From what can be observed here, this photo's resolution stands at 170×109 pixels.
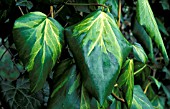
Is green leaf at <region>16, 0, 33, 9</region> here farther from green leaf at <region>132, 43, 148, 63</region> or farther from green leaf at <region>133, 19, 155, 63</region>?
green leaf at <region>133, 19, 155, 63</region>

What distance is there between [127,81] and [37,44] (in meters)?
0.22

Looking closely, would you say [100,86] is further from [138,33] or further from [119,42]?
[138,33]

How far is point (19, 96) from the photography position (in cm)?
85

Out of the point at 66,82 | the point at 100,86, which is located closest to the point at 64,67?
the point at 66,82

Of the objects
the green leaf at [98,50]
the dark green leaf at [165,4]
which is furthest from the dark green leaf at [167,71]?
the green leaf at [98,50]

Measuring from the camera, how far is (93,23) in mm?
668

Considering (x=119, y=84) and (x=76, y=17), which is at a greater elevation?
(x=76, y=17)

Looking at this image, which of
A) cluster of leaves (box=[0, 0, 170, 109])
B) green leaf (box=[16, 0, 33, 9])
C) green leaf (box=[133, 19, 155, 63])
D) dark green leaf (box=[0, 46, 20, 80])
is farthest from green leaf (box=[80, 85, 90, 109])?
dark green leaf (box=[0, 46, 20, 80])

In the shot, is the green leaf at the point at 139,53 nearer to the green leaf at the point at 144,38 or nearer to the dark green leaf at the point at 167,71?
the green leaf at the point at 144,38

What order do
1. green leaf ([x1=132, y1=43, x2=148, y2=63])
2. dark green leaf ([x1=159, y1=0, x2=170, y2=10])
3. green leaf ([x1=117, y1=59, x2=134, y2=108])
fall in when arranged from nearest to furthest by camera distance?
green leaf ([x1=117, y1=59, x2=134, y2=108]) → green leaf ([x1=132, y1=43, x2=148, y2=63]) → dark green leaf ([x1=159, y1=0, x2=170, y2=10])

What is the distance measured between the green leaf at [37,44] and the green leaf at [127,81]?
17 cm

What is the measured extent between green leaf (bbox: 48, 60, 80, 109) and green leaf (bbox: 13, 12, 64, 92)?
53 mm

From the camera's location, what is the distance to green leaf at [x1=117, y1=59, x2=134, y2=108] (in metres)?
0.73

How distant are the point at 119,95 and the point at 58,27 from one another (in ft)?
0.79
